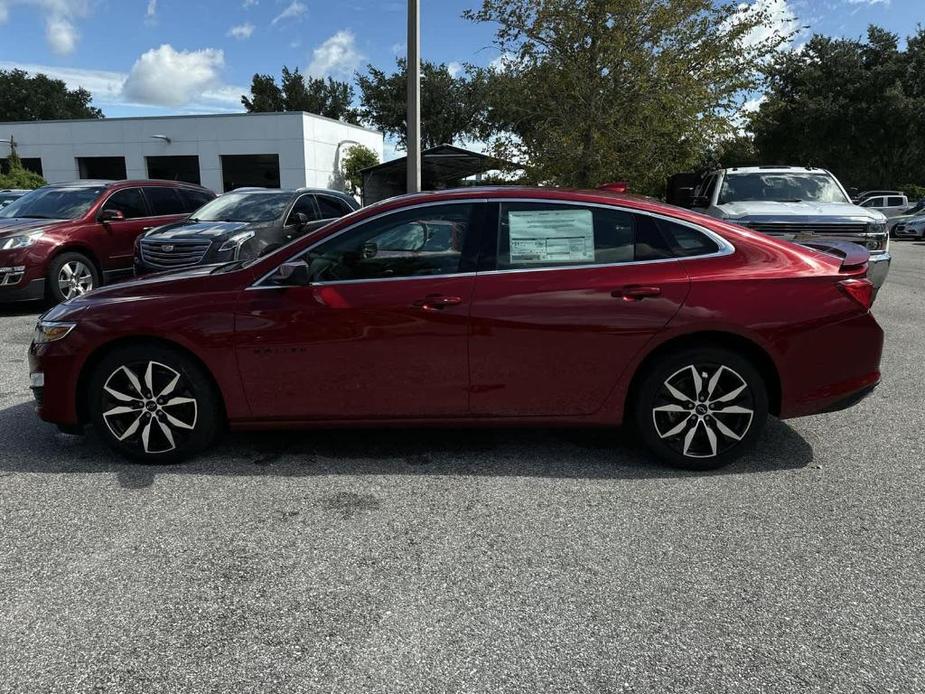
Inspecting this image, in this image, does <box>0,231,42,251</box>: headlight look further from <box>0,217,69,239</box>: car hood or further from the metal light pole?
the metal light pole

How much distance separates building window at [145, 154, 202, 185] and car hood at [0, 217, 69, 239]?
2806 cm

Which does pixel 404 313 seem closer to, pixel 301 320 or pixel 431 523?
pixel 301 320

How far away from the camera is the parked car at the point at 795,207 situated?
25.7 ft

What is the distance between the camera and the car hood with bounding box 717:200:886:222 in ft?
26.1

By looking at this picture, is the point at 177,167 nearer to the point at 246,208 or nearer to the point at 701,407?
the point at 246,208

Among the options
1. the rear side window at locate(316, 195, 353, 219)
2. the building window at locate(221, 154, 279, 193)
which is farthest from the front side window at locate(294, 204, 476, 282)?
the building window at locate(221, 154, 279, 193)

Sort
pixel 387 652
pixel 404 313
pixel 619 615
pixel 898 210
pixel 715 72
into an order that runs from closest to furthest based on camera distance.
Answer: pixel 387 652, pixel 619 615, pixel 404 313, pixel 715 72, pixel 898 210

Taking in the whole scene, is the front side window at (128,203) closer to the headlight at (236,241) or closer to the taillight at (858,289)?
the headlight at (236,241)

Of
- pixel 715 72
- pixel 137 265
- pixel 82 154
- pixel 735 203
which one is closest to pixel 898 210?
pixel 715 72

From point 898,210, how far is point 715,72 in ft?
72.5

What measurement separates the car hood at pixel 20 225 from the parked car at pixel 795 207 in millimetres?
8620

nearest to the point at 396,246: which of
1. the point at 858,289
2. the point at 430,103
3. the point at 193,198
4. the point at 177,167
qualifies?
the point at 858,289

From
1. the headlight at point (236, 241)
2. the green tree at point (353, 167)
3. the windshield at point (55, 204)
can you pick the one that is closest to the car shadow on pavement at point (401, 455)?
the headlight at point (236, 241)

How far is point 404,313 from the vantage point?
3672 mm
